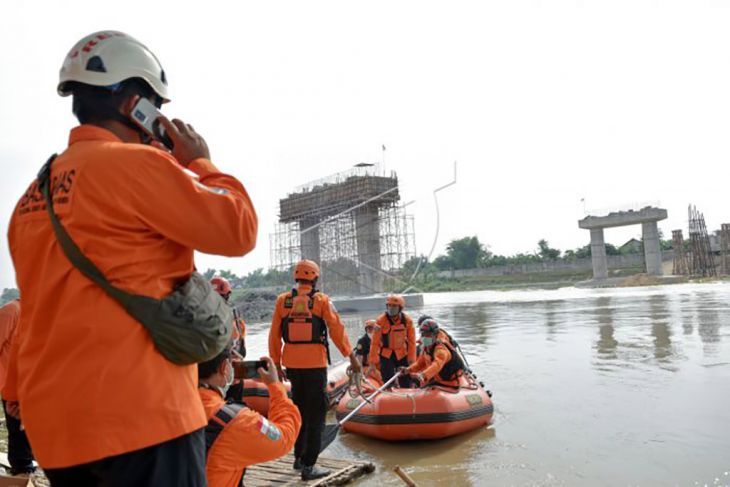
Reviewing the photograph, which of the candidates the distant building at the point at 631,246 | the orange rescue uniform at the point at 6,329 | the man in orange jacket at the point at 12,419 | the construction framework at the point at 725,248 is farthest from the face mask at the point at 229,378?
the distant building at the point at 631,246

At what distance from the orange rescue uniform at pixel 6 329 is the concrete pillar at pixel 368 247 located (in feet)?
127

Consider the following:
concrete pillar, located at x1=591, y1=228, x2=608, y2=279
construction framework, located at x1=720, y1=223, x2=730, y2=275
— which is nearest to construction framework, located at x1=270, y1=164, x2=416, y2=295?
concrete pillar, located at x1=591, y1=228, x2=608, y2=279

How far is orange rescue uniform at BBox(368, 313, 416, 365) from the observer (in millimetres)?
8484

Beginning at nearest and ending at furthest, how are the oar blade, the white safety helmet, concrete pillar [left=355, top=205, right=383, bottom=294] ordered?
the white safety helmet < the oar blade < concrete pillar [left=355, top=205, right=383, bottom=294]

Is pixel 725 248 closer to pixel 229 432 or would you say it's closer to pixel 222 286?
pixel 222 286

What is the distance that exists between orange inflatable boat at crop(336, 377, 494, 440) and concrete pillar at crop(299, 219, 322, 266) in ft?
131

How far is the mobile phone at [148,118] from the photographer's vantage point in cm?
148

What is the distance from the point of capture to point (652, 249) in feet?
157

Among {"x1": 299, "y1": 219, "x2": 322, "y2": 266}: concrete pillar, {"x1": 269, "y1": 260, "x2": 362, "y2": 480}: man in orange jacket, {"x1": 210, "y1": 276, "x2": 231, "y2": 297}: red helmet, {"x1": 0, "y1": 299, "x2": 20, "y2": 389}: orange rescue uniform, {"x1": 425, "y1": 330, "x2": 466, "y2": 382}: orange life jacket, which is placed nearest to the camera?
{"x1": 0, "y1": 299, "x2": 20, "y2": 389}: orange rescue uniform

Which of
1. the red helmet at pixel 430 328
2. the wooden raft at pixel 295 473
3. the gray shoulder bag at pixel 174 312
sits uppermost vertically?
the gray shoulder bag at pixel 174 312

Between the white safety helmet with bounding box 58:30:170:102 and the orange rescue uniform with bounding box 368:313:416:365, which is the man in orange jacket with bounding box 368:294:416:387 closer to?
the orange rescue uniform with bounding box 368:313:416:365

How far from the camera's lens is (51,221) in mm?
1303

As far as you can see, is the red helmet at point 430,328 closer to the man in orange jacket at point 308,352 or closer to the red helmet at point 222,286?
the man in orange jacket at point 308,352

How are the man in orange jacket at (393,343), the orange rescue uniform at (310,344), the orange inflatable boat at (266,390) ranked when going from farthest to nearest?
the man in orange jacket at (393,343)
the orange inflatable boat at (266,390)
the orange rescue uniform at (310,344)
